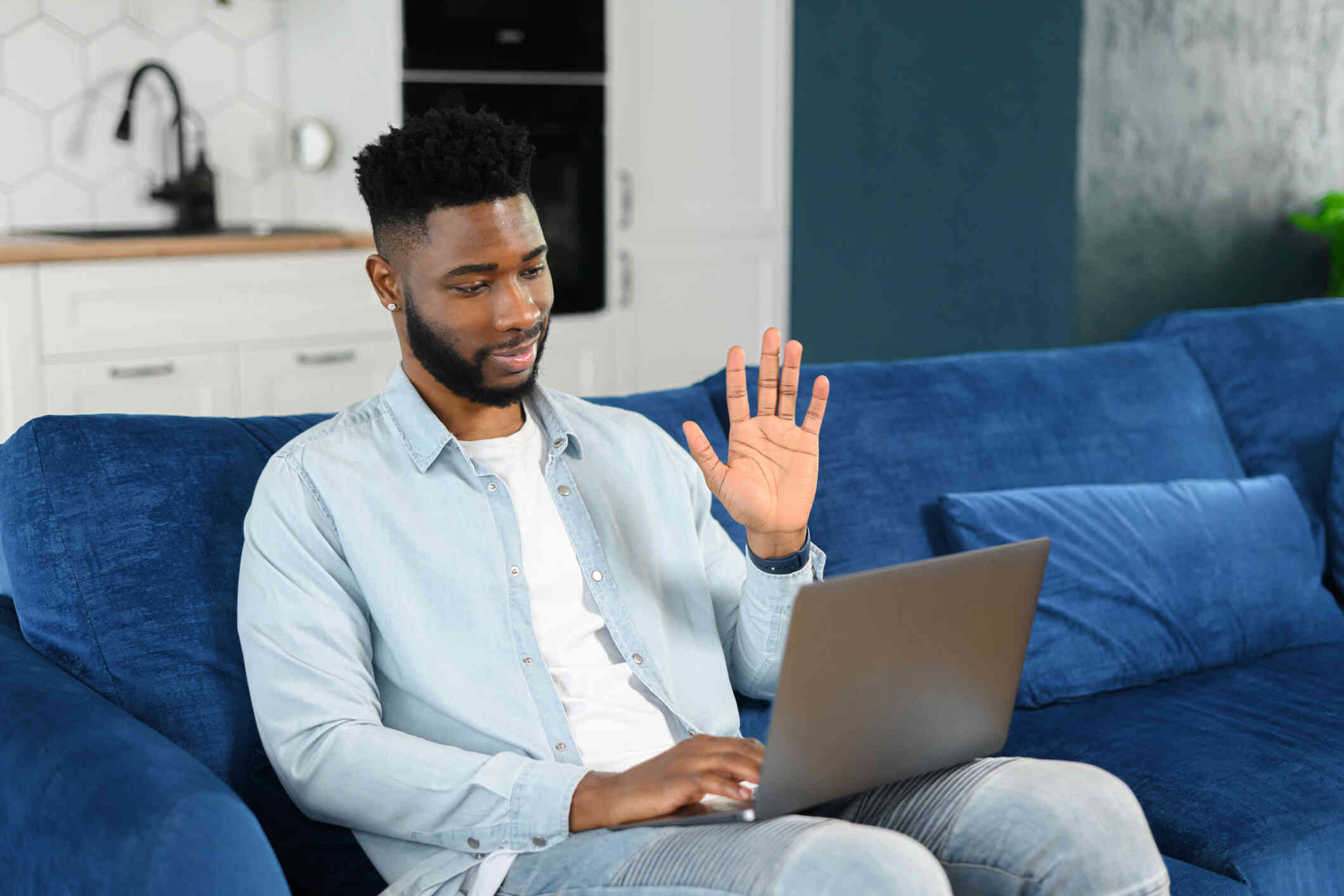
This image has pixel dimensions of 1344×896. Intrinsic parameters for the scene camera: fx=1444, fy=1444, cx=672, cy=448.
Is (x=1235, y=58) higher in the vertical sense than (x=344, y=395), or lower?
higher

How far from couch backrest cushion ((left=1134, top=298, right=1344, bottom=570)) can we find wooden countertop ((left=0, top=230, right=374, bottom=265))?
1927 mm

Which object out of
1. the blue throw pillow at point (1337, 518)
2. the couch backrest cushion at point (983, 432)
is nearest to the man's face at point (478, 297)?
the couch backrest cushion at point (983, 432)

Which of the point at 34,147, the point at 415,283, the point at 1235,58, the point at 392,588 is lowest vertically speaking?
the point at 392,588

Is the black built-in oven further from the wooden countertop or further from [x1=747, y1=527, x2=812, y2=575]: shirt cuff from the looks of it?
[x1=747, y1=527, x2=812, y2=575]: shirt cuff

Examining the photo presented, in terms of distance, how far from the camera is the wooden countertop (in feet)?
10.7

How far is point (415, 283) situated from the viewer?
143 cm

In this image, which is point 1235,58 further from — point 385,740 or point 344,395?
point 385,740

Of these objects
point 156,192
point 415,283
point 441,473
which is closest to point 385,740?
point 441,473

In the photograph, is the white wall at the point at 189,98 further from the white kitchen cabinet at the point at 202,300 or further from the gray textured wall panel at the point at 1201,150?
the gray textured wall panel at the point at 1201,150

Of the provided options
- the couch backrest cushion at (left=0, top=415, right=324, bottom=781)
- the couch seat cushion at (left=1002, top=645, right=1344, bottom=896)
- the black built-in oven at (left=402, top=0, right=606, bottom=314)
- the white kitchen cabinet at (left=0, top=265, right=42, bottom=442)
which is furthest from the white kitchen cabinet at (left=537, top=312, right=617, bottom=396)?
the couch backrest cushion at (left=0, top=415, right=324, bottom=781)

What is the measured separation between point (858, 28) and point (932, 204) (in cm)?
64

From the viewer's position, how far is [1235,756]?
1762 millimetres

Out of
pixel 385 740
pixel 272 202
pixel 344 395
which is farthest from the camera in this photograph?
pixel 272 202

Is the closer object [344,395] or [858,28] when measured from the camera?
[344,395]
